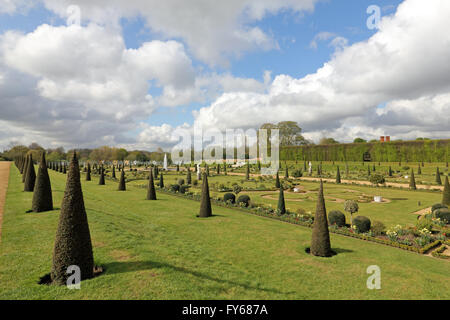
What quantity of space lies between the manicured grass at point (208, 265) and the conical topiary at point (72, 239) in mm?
423

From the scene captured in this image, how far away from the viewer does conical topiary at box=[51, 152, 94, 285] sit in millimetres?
7297

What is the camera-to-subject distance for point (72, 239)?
7.39m

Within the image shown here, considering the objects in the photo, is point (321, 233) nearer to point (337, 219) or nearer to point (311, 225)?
point (311, 225)

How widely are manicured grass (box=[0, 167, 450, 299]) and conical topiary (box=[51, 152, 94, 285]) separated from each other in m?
0.42

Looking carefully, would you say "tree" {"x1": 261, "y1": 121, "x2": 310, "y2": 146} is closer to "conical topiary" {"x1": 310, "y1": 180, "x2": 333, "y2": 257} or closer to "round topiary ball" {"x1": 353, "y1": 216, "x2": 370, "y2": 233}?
"round topiary ball" {"x1": 353, "y1": 216, "x2": 370, "y2": 233}

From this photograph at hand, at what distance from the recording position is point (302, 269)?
992 centimetres

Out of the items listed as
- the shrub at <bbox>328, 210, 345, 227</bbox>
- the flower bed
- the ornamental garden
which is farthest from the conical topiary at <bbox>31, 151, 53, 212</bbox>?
the shrub at <bbox>328, 210, 345, 227</bbox>

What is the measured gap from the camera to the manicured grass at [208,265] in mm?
7441

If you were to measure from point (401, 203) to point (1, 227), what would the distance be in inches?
1247

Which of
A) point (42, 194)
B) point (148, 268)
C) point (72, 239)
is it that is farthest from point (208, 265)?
point (42, 194)

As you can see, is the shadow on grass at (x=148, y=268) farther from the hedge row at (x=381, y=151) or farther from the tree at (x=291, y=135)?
the tree at (x=291, y=135)

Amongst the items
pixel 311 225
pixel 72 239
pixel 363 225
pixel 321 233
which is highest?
pixel 72 239

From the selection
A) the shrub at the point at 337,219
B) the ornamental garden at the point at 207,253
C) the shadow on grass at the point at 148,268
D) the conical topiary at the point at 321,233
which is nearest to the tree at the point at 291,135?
the ornamental garden at the point at 207,253

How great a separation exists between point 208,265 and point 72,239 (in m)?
4.86
